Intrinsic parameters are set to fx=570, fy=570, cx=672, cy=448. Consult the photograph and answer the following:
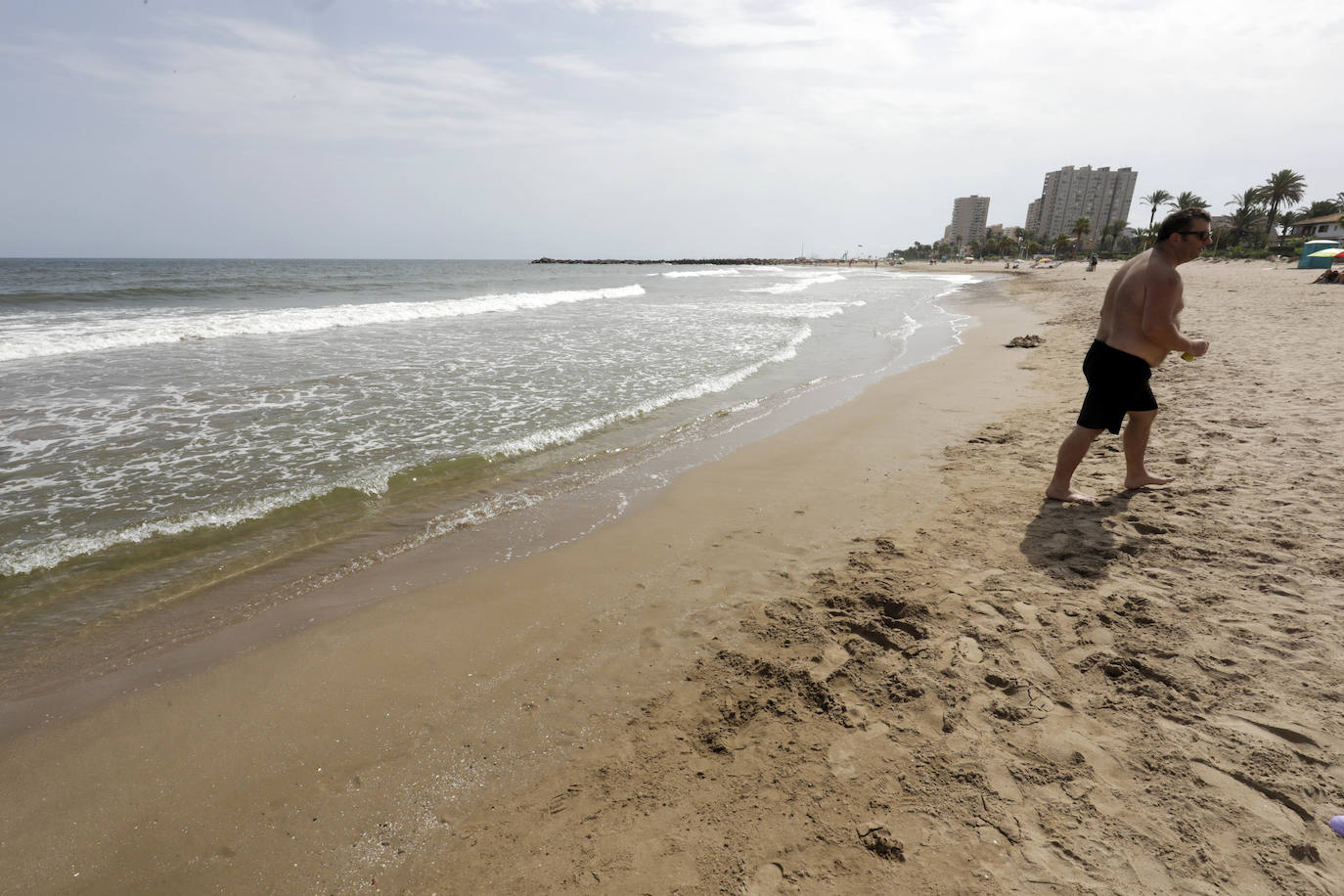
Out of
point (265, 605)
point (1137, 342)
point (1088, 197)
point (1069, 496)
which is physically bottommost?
point (265, 605)

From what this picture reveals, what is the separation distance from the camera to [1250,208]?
240ft

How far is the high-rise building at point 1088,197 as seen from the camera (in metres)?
148

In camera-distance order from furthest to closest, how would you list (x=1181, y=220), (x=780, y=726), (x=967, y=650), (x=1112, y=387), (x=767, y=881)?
(x=1112, y=387) < (x=1181, y=220) < (x=967, y=650) < (x=780, y=726) < (x=767, y=881)

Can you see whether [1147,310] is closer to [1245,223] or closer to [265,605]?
[265,605]

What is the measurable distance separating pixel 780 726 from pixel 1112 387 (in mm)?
3564

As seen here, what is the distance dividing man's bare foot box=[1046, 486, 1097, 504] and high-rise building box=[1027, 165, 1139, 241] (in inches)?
6944

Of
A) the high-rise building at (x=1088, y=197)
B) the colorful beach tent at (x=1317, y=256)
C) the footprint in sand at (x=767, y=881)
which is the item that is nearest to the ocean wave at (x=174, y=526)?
the footprint in sand at (x=767, y=881)

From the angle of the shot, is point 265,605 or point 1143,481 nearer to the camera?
point 265,605

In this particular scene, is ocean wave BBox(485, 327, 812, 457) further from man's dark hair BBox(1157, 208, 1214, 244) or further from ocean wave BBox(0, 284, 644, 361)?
Result: ocean wave BBox(0, 284, 644, 361)

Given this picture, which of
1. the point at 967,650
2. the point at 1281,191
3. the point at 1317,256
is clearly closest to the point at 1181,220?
the point at 967,650

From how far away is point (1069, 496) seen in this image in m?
4.46

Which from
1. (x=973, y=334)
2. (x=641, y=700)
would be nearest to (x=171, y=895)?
(x=641, y=700)

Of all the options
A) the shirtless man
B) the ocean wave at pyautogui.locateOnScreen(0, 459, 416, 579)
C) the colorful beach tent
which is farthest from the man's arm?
the colorful beach tent

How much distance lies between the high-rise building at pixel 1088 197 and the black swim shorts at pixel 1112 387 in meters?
176
